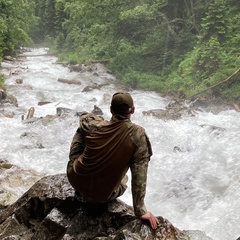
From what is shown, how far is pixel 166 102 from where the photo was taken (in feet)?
48.5

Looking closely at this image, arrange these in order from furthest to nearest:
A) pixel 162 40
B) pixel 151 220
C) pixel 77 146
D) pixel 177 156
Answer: pixel 162 40 < pixel 177 156 < pixel 77 146 < pixel 151 220

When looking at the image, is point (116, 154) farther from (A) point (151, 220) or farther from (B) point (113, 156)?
(A) point (151, 220)

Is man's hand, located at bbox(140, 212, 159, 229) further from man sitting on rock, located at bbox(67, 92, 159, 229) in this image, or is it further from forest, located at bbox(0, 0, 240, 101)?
forest, located at bbox(0, 0, 240, 101)

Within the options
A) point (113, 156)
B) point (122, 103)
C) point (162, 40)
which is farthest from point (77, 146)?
point (162, 40)

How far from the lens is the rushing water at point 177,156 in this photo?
17.9 feet

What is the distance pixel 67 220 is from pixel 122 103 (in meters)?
1.33

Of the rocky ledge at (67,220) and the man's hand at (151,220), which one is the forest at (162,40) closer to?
the rocky ledge at (67,220)

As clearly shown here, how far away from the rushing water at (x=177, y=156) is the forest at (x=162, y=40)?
2178 millimetres

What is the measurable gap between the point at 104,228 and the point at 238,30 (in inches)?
A: 597

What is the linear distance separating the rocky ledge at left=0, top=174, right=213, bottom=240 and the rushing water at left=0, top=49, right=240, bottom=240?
2273mm

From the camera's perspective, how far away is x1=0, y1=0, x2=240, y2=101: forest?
14750mm

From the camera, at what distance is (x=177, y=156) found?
8.09 metres

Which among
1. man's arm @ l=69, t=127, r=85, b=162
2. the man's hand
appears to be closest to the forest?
man's arm @ l=69, t=127, r=85, b=162

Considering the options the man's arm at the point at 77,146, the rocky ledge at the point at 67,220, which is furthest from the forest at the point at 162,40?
the man's arm at the point at 77,146
